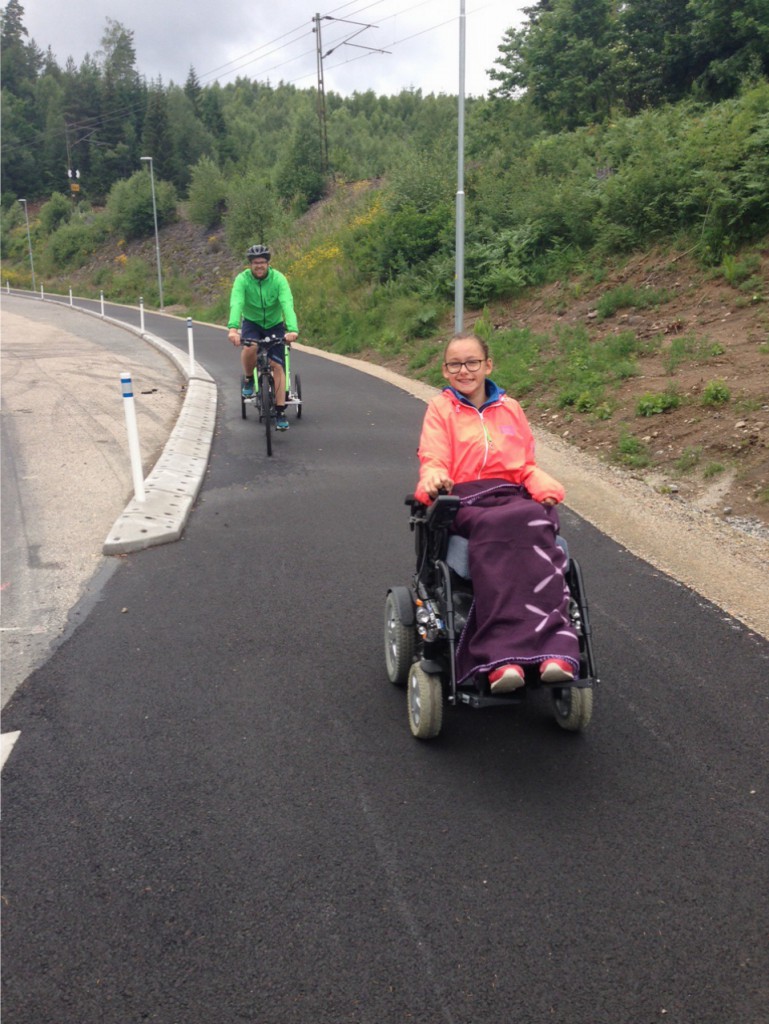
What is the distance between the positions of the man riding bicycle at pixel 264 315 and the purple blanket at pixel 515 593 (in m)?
7.16

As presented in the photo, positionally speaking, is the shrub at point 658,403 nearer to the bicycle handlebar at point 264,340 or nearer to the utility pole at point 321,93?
the bicycle handlebar at point 264,340

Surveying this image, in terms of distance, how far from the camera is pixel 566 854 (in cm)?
321

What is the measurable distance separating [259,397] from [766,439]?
19.4ft

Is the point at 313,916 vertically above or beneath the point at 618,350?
beneath

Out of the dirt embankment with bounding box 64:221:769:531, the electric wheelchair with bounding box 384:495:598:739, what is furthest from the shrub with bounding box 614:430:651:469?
the electric wheelchair with bounding box 384:495:598:739

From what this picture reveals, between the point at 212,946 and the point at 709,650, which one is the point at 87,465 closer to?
the point at 709,650

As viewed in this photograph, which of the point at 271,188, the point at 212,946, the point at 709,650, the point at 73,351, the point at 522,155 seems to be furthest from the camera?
the point at 271,188

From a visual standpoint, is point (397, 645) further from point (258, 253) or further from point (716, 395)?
point (258, 253)

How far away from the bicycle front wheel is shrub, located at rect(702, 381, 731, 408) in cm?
502

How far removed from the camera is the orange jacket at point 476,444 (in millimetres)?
4305

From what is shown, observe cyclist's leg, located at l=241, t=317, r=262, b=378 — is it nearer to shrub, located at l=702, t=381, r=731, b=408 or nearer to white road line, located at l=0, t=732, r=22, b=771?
shrub, located at l=702, t=381, r=731, b=408

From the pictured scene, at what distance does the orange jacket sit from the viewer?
4305mm

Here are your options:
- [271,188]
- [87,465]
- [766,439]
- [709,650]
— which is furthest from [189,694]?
[271,188]

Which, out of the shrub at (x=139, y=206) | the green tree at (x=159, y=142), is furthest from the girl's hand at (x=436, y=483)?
the green tree at (x=159, y=142)
